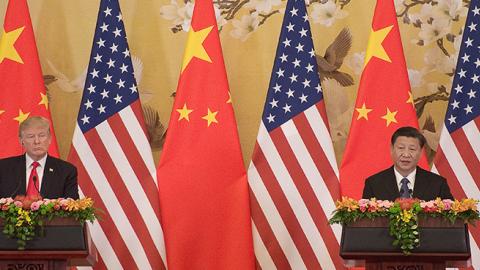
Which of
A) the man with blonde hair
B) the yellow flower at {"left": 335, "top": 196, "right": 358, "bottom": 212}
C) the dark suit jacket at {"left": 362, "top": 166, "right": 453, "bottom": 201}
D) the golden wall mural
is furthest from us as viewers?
the golden wall mural

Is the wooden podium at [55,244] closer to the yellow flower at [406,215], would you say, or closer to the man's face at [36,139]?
the man's face at [36,139]

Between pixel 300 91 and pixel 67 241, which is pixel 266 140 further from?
pixel 67 241

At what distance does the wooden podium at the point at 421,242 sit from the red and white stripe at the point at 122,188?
2117mm

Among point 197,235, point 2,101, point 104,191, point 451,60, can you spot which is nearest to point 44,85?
point 2,101

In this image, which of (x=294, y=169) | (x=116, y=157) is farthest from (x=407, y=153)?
(x=116, y=157)

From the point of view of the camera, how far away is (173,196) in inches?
254

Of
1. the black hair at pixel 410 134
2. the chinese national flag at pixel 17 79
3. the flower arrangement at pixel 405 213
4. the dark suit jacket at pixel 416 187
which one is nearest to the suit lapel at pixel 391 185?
the dark suit jacket at pixel 416 187

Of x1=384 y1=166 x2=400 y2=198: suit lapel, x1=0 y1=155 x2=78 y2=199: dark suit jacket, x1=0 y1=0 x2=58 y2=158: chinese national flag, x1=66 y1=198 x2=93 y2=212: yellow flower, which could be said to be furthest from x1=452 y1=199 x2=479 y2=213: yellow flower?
x1=0 y1=0 x2=58 y2=158: chinese national flag

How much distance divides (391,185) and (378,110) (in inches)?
55.3

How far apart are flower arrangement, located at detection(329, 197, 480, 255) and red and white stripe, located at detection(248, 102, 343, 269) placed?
6.03ft

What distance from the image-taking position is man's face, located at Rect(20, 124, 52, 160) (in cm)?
523

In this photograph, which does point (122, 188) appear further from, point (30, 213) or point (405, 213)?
point (405, 213)

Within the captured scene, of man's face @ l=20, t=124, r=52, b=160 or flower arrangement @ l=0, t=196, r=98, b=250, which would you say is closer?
flower arrangement @ l=0, t=196, r=98, b=250

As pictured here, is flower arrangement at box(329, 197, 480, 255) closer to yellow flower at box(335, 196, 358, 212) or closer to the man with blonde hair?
yellow flower at box(335, 196, 358, 212)
